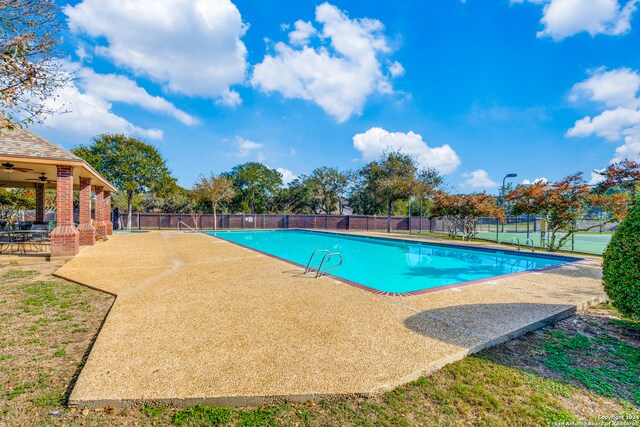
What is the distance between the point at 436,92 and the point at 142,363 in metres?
19.7

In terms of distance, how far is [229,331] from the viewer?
3283 mm

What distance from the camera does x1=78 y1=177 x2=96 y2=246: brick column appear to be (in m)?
11.0

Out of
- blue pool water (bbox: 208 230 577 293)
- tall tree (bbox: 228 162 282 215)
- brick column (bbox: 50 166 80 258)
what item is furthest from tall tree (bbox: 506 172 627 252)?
tall tree (bbox: 228 162 282 215)

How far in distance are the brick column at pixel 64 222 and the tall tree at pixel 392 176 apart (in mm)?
17297

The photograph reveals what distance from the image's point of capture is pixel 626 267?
320 centimetres

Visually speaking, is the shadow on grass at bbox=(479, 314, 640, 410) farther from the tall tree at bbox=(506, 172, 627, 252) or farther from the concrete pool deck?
the tall tree at bbox=(506, 172, 627, 252)

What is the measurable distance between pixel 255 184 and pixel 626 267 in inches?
1462

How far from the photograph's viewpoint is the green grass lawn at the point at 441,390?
195 centimetres

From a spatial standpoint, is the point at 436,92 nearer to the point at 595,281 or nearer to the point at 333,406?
the point at 595,281

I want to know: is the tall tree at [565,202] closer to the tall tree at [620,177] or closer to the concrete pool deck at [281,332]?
the tall tree at [620,177]

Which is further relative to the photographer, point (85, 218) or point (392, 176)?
point (392, 176)

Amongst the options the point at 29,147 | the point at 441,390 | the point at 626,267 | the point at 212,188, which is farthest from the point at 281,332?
the point at 212,188

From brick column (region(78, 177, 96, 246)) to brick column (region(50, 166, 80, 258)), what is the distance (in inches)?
115

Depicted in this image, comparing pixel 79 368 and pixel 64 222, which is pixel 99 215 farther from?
pixel 79 368
